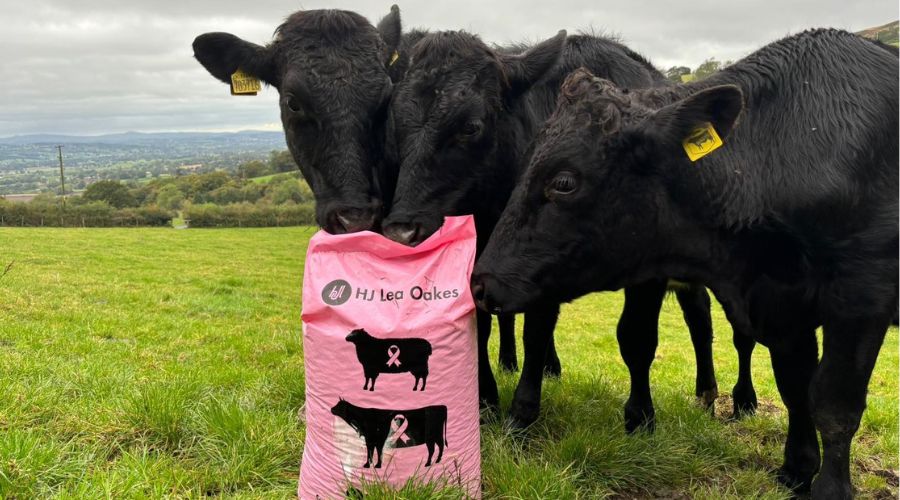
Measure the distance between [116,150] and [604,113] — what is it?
489 ft

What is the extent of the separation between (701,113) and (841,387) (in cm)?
135

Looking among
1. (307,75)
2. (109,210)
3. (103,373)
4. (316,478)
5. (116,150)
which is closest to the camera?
(316,478)

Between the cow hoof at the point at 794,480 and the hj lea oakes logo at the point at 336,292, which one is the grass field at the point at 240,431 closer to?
the cow hoof at the point at 794,480

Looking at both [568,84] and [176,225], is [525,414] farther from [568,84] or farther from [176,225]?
[176,225]

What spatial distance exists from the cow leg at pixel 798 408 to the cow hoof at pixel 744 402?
1.18 metres

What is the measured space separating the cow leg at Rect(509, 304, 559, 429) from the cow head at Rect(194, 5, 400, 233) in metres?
1.13

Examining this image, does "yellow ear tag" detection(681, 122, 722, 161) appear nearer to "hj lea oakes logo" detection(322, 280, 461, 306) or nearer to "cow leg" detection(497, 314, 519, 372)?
"hj lea oakes logo" detection(322, 280, 461, 306)

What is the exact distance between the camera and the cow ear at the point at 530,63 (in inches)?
133

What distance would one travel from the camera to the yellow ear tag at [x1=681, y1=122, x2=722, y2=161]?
2.62 meters

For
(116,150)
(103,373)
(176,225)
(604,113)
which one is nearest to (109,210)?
(176,225)

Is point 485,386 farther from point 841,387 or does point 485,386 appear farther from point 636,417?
point 841,387

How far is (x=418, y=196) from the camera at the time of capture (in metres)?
3.03

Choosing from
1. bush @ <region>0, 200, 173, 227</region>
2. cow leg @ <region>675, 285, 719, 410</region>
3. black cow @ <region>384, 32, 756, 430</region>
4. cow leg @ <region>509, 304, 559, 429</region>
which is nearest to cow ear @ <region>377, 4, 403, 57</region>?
black cow @ <region>384, 32, 756, 430</region>

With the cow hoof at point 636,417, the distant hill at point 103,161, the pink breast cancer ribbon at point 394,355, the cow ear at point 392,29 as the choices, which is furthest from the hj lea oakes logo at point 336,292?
the distant hill at point 103,161
